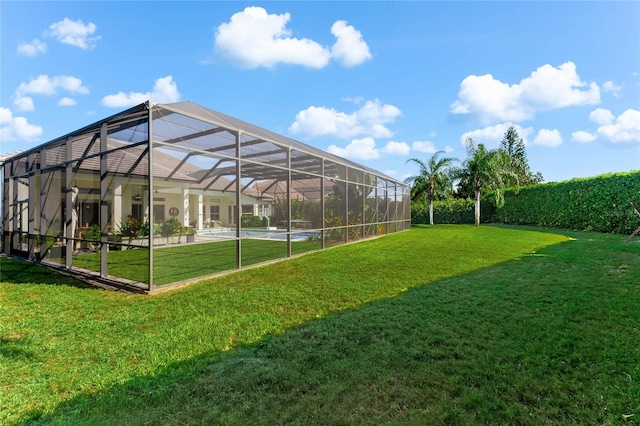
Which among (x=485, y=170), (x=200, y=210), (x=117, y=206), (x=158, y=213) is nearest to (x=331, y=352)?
(x=158, y=213)

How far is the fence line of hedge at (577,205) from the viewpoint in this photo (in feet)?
41.7

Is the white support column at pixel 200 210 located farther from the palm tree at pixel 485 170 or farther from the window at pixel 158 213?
the palm tree at pixel 485 170

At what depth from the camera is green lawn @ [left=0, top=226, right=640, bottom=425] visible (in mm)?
2084

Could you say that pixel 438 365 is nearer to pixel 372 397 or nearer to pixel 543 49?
pixel 372 397

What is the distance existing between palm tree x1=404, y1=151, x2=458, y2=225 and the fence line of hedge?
3.32 metres

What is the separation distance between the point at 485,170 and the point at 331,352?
2230 cm

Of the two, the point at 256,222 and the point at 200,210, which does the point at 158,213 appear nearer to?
the point at 256,222

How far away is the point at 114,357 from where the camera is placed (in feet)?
9.81

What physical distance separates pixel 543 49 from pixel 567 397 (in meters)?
11.9

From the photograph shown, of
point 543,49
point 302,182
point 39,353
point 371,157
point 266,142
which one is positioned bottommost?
point 39,353

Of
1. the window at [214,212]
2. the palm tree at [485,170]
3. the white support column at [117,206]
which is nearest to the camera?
the white support column at [117,206]

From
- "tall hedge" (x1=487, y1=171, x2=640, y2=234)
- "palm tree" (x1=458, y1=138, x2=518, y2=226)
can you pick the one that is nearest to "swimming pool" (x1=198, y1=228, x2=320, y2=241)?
"tall hedge" (x1=487, y1=171, x2=640, y2=234)

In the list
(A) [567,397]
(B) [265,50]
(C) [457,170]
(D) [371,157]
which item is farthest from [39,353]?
(C) [457,170]

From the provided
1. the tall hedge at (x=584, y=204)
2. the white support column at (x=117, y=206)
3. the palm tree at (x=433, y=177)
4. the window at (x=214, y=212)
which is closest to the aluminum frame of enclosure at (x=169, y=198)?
the white support column at (x=117, y=206)
